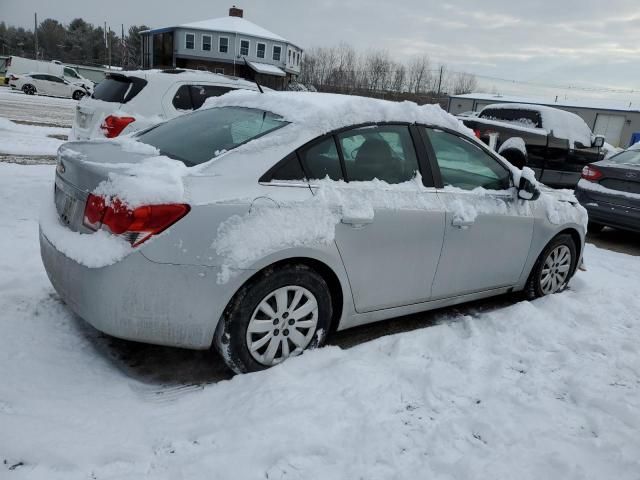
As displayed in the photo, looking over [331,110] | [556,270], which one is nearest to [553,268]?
[556,270]

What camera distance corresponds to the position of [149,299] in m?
2.71

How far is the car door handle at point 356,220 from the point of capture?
321 cm

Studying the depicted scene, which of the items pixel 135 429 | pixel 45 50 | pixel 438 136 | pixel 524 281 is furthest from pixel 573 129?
pixel 45 50

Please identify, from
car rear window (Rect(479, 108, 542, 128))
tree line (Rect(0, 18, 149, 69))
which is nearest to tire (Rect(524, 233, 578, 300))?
car rear window (Rect(479, 108, 542, 128))

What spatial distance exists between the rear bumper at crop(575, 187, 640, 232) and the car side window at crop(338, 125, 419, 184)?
5.18 meters

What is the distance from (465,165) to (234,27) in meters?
55.3

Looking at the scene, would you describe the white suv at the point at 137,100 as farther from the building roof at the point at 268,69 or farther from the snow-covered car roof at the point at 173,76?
the building roof at the point at 268,69

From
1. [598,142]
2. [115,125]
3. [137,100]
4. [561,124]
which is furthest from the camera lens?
[598,142]

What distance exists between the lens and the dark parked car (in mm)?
7398

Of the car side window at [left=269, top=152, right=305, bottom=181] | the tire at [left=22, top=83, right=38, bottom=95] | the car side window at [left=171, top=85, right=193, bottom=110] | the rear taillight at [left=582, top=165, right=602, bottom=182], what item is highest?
the car side window at [left=171, top=85, right=193, bottom=110]

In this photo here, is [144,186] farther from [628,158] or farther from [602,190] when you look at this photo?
[628,158]

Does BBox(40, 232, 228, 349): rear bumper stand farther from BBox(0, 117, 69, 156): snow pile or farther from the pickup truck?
the pickup truck

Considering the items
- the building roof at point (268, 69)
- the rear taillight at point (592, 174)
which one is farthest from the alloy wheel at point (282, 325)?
the building roof at point (268, 69)

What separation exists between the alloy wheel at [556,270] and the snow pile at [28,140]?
914 centimetres
